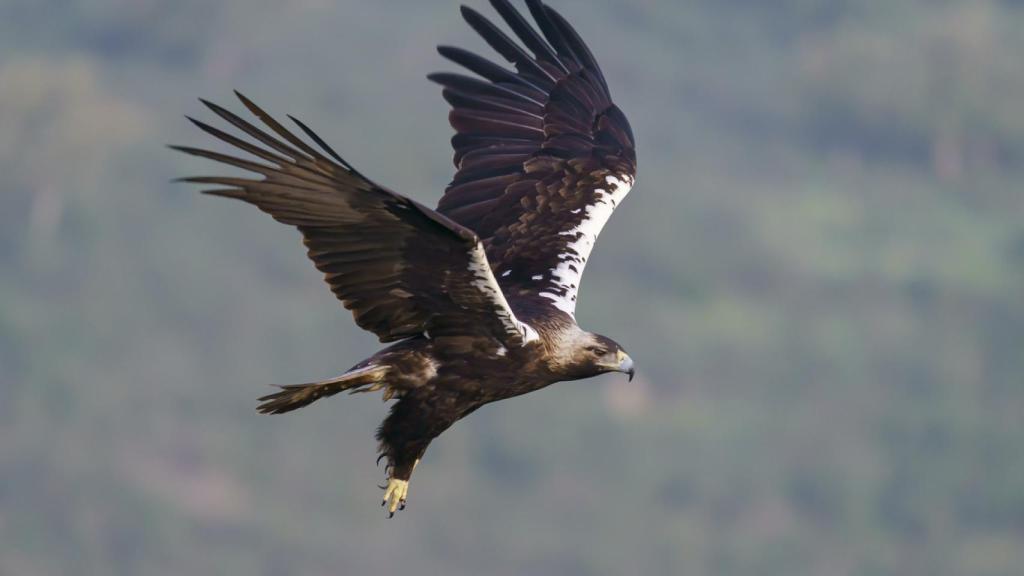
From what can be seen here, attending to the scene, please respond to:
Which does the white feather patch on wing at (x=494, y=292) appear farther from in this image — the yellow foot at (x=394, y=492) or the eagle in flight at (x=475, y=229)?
the yellow foot at (x=394, y=492)

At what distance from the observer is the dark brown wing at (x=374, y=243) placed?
1098 centimetres

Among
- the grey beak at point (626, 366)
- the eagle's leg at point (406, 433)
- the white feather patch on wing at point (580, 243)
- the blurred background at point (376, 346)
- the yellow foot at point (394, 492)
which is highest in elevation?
the blurred background at point (376, 346)

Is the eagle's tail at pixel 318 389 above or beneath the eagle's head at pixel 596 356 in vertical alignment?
beneath

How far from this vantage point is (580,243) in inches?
532

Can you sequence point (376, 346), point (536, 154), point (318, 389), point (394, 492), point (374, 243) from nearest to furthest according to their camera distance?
1. point (374, 243)
2. point (318, 389)
3. point (394, 492)
4. point (536, 154)
5. point (376, 346)

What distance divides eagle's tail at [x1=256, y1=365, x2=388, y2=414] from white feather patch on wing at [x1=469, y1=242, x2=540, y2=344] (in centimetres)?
81

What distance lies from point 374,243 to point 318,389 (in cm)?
98

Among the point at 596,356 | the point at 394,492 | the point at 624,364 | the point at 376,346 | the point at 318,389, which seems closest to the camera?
the point at 318,389

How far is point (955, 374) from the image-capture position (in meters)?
82.2

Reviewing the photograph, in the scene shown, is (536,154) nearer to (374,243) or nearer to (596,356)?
(596,356)

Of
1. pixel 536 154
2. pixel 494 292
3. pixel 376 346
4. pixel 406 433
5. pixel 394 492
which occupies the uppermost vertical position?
pixel 376 346

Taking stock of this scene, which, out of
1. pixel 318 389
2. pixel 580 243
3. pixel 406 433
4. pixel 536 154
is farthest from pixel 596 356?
pixel 536 154

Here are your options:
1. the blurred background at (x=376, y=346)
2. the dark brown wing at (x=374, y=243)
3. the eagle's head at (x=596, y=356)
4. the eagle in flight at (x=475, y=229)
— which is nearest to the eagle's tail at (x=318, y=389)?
the eagle in flight at (x=475, y=229)

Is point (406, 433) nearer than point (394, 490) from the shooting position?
Yes
